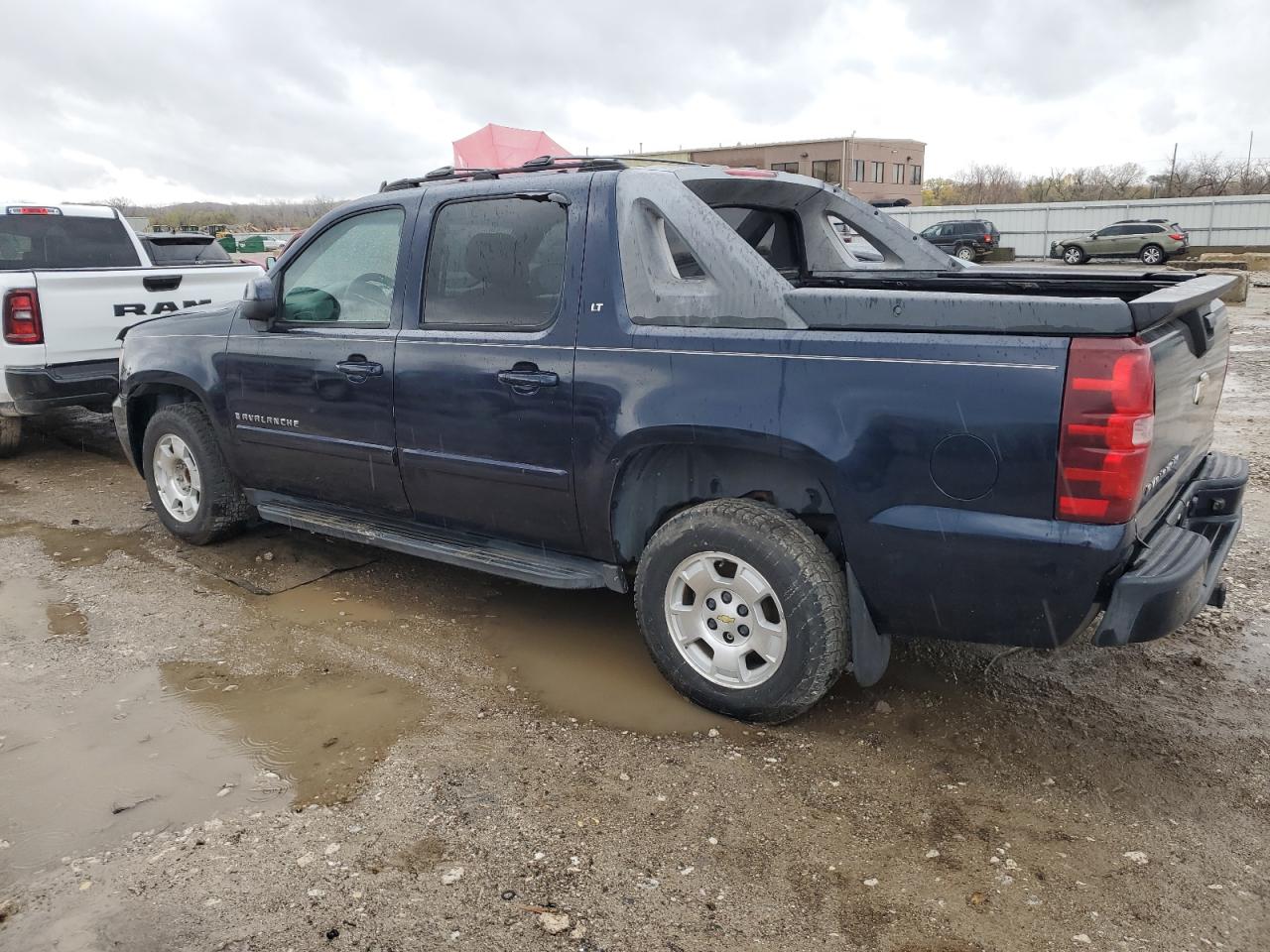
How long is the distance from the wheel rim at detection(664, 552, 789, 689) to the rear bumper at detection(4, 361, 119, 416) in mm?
5517

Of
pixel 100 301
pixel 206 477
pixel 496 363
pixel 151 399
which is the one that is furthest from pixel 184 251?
pixel 496 363

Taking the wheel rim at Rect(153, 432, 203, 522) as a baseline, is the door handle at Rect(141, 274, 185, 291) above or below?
above

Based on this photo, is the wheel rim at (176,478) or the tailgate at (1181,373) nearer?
the tailgate at (1181,373)

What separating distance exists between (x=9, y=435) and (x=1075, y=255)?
109ft

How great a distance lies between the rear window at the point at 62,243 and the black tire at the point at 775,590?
265 inches

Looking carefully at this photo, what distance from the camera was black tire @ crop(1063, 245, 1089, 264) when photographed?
3334 centimetres

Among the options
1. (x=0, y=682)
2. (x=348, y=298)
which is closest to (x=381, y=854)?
(x=0, y=682)

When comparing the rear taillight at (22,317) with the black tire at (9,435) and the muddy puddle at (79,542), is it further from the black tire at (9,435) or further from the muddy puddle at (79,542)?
the muddy puddle at (79,542)

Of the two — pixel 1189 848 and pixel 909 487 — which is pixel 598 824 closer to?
pixel 909 487

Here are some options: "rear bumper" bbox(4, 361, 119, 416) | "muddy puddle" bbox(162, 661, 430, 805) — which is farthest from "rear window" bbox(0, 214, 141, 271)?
"muddy puddle" bbox(162, 661, 430, 805)

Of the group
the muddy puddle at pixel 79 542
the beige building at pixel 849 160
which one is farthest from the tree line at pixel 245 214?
the muddy puddle at pixel 79 542

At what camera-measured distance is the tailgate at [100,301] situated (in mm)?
7160

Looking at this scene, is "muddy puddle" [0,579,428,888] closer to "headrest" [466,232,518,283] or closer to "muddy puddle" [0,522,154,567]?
"muddy puddle" [0,522,154,567]

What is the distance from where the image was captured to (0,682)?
3.97 metres
